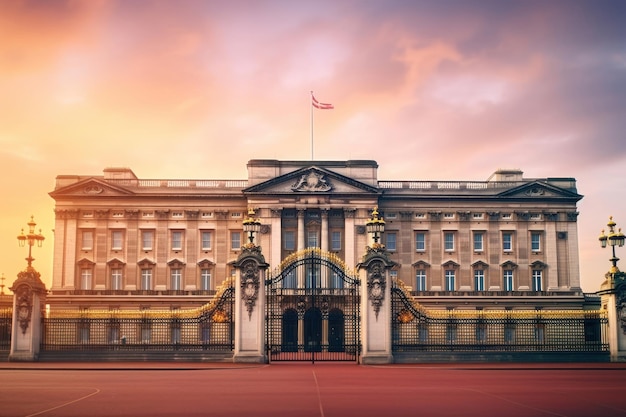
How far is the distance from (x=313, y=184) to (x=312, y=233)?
543 cm

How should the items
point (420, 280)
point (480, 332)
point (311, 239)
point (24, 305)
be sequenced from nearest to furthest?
point (24, 305)
point (480, 332)
point (311, 239)
point (420, 280)

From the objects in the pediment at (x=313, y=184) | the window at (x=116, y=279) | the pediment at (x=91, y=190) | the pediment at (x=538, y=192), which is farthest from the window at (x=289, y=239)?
the pediment at (x=538, y=192)

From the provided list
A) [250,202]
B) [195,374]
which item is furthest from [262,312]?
[250,202]

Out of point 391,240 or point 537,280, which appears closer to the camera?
point 537,280

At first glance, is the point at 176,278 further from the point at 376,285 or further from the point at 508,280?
the point at 376,285

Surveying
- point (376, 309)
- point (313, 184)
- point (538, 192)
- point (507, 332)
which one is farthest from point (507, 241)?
point (376, 309)

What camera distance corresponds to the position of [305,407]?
1880cm

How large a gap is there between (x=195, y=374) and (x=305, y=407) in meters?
12.4

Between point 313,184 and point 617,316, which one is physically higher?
point 313,184

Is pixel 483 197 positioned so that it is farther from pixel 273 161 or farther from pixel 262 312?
pixel 262 312

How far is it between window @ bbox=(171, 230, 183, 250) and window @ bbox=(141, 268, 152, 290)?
3.85 meters

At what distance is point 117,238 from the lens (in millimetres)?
83938

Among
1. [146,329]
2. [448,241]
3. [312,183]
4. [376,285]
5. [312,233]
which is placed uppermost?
[312,183]

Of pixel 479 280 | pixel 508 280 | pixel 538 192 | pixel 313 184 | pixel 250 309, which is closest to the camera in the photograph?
pixel 250 309
